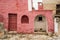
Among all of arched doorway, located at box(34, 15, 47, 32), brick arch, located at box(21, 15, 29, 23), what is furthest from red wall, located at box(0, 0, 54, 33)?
arched doorway, located at box(34, 15, 47, 32)

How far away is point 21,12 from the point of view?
59.7 feet

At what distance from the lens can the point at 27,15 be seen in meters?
18.1

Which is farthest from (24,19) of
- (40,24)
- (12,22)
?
(40,24)

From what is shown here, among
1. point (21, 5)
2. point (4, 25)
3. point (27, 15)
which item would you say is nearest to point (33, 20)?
point (27, 15)

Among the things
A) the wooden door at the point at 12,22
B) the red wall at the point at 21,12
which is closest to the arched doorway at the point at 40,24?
the red wall at the point at 21,12

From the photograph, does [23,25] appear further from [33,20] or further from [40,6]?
[40,6]

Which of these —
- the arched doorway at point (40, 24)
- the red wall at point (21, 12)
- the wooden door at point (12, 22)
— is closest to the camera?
the red wall at point (21, 12)

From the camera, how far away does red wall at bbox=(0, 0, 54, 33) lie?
1799cm

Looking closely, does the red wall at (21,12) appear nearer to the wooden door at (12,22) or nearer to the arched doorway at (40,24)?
the wooden door at (12,22)

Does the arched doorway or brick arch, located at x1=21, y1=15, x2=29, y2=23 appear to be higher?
brick arch, located at x1=21, y1=15, x2=29, y2=23

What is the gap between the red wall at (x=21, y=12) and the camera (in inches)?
708

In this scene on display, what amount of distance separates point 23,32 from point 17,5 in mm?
3051

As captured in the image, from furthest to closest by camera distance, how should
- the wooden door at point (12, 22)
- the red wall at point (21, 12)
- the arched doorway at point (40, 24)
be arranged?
the arched doorway at point (40, 24) → the wooden door at point (12, 22) → the red wall at point (21, 12)

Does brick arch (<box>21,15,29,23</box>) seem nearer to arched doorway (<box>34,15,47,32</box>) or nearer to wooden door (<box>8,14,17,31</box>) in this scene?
wooden door (<box>8,14,17,31</box>)
